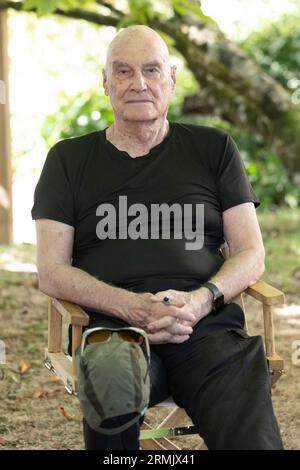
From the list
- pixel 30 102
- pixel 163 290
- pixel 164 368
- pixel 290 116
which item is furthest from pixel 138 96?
pixel 30 102

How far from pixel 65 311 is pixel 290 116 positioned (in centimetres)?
508

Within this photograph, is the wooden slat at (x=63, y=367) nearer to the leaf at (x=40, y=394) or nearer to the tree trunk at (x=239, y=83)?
the leaf at (x=40, y=394)

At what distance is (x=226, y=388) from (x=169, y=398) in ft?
0.83

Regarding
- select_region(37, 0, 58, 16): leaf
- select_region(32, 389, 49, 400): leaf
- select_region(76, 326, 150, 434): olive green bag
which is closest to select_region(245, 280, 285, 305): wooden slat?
select_region(76, 326, 150, 434): olive green bag

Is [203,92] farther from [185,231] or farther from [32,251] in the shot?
[185,231]

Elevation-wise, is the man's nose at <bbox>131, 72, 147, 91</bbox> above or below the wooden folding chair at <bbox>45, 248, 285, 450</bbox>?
above

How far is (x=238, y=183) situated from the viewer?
308 centimetres

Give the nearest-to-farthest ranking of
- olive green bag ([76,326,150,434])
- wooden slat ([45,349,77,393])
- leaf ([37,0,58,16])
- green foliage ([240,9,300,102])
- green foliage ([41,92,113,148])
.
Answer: olive green bag ([76,326,150,434]) < wooden slat ([45,349,77,393]) < leaf ([37,0,58,16]) < green foliage ([240,9,300,102]) < green foliage ([41,92,113,148])

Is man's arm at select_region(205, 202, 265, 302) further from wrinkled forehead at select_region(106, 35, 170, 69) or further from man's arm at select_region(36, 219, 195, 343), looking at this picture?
wrinkled forehead at select_region(106, 35, 170, 69)

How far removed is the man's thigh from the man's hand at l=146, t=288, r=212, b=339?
0.08 meters

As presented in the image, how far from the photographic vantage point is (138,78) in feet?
10.0

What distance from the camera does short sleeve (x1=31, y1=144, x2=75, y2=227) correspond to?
3023 mm

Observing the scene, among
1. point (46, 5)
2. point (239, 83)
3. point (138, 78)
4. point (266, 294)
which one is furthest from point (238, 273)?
point (239, 83)

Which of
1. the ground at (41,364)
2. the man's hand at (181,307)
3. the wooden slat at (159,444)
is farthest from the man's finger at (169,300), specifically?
the ground at (41,364)
